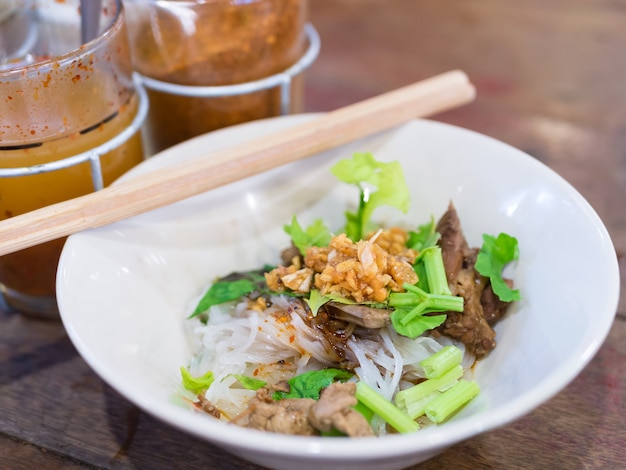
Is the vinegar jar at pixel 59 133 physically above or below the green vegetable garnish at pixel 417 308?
above

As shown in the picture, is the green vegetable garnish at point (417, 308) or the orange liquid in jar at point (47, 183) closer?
the green vegetable garnish at point (417, 308)

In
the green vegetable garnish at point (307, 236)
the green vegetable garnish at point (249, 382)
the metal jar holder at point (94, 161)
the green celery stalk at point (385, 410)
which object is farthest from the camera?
the green vegetable garnish at point (307, 236)

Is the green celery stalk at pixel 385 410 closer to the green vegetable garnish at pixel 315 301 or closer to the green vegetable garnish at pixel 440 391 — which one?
the green vegetable garnish at pixel 440 391

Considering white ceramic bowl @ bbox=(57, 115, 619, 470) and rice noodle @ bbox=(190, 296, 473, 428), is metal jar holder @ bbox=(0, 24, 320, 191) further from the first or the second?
rice noodle @ bbox=(190, 296, 473, 428)

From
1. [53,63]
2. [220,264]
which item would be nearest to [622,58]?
[220,264]

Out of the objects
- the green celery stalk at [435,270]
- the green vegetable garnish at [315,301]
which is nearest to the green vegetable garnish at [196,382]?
the green vegetable garnish at [315,301]
